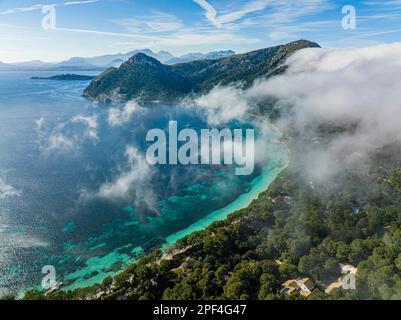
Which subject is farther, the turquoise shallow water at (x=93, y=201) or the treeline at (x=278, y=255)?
the turquoise shallow water at (x=93, y=201)

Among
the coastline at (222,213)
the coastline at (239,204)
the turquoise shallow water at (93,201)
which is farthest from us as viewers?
the turquoise shallow water at (93,201)

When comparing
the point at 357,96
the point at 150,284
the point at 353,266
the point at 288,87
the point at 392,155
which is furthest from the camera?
the point at 288,87

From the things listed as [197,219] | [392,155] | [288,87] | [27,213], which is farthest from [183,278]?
[288,87]

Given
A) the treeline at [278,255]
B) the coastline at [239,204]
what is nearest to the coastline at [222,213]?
the coastline at [239,204]

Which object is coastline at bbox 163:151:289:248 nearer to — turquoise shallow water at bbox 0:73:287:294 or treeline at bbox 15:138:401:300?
turquoise shallow water at bbox 0:73:287:294

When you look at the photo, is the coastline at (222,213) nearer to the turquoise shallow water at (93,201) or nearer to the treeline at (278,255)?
the turquoise shallow water at (93,201)

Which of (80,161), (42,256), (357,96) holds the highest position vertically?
(357,96)
